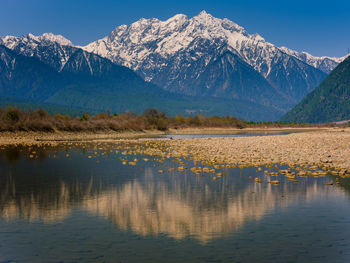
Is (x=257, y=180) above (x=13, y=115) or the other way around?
the other way around

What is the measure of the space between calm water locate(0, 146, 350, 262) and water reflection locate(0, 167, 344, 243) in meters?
0.05

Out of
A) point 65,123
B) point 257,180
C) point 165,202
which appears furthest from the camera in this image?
point 65,123

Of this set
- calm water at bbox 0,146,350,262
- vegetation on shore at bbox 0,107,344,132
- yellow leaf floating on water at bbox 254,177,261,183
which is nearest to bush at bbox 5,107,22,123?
vegetation on shore at bbox 0,107,344,132

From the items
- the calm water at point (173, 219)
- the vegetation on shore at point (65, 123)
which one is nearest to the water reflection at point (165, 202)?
the calm water at point (173, 219)

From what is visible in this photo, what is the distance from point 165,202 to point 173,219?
12.7ft

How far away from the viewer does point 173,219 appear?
18844 mm

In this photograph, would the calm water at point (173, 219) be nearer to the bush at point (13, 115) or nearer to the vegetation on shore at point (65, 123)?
the vegetation on shore at point (65, 123)

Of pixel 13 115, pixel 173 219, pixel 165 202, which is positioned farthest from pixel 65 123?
pixel 173 219

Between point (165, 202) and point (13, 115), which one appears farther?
point (13, 115)

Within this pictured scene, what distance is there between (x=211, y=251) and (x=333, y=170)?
22.0 m

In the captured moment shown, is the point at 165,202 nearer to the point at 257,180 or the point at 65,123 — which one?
the point at 257,180

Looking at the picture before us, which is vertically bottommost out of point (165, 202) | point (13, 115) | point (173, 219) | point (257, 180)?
point (173, 219)

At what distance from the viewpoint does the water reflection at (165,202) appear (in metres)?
18.0

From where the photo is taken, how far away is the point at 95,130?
112 meters
